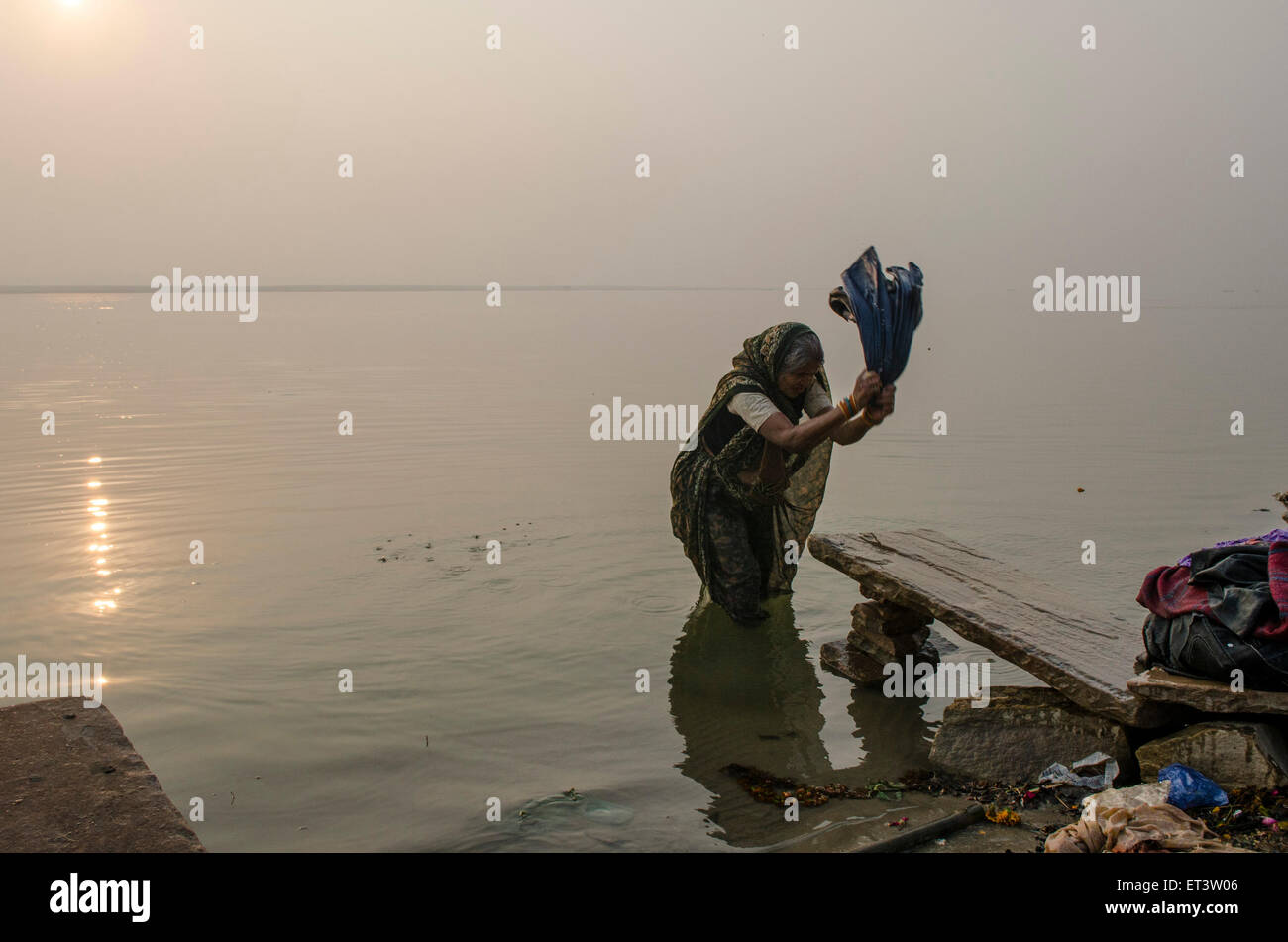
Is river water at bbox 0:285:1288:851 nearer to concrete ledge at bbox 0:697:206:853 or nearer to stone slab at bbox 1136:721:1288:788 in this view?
concrete ledge at bbox 0:697:206:853

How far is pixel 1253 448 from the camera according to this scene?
13.4 meters

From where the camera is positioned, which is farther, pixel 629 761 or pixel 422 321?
pixel 422 321

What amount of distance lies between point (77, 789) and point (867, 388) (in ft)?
11.8

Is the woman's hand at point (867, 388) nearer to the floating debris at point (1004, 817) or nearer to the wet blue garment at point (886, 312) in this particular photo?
the wet blue garment at point (886, 312)

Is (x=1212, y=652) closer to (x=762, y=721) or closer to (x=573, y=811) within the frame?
(x=762, y=721)

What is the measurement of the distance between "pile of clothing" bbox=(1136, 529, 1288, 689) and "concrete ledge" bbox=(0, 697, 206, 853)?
351 centimetres

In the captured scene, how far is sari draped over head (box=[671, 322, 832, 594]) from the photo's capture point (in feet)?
20.2

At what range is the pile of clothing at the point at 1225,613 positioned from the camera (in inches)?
148

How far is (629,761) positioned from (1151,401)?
1609 centimetres

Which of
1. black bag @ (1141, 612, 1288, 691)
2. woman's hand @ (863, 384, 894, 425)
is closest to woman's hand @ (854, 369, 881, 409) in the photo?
woman's hand @ (863, 384, 894, 425)

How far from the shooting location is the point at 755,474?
6465 mm

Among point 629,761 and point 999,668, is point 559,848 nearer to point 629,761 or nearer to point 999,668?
point 629,761
